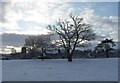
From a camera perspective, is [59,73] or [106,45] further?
[106,45]

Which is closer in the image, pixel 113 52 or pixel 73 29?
pixel 73 29

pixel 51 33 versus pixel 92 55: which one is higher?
pixel 51 33

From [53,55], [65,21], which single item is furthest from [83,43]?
[53,55]

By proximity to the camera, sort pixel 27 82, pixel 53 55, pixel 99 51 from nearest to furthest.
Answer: pixel 27 82 < pixel 53 55 < pixel 99 51

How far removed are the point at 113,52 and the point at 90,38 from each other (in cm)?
5220

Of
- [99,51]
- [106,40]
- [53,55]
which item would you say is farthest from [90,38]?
[99,51]

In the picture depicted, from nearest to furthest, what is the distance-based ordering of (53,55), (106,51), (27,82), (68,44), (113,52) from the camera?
(27,82) < (68,44) < (53,55) < (106,51) < (113,52)

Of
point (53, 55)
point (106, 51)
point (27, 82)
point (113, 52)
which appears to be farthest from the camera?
point (113, 52)

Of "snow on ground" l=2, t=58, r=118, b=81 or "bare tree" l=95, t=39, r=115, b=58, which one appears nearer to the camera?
"snow on ground" l=2, t=58, r=118, b=81

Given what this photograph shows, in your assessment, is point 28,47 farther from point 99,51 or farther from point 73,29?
point 73,29

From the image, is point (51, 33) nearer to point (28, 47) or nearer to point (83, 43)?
point (83, 43)

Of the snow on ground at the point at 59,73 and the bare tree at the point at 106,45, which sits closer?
the snow on ground at the point at 59,73

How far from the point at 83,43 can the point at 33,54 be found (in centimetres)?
3840

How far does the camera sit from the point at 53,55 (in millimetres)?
89688
